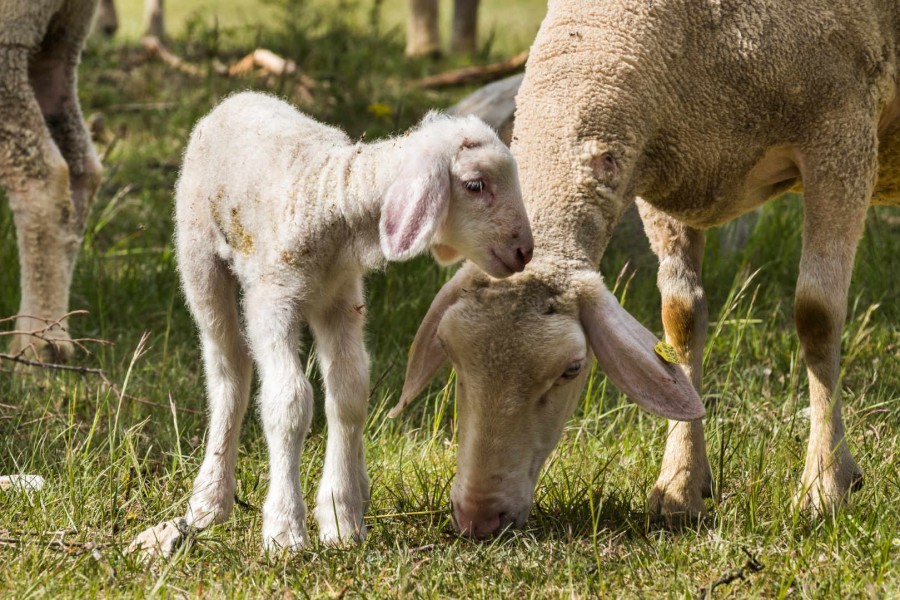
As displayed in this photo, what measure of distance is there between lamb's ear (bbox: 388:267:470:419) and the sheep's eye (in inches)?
14.0

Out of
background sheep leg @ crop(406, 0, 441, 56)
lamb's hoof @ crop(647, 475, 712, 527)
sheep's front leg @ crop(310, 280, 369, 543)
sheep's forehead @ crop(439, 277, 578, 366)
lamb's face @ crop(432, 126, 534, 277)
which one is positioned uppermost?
background sheep leg @ crop(406, 0, 441, 56)

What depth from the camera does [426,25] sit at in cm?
1257

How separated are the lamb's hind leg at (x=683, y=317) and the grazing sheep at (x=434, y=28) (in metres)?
7.70

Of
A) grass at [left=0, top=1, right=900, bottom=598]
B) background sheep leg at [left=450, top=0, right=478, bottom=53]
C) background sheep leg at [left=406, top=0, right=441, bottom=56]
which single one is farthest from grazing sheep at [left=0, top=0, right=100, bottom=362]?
background sheep leg at [left=450, top=0, right=478, bottom=53]

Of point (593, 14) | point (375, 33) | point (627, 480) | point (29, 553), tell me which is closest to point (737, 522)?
point (627, 480)

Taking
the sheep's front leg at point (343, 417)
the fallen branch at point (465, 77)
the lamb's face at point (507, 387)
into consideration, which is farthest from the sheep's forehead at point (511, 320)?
the fallen branch at point (465, 77)

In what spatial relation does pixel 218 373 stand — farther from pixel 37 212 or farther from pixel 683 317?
pixel 37 212

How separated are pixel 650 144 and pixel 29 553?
2.10m

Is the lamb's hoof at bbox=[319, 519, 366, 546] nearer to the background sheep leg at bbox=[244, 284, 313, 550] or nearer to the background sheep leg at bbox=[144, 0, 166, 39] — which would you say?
the background sheep leg at bbox=[244, 284, 313, 550]

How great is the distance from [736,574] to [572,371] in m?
0.68

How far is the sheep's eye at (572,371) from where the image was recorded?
11.2 ft

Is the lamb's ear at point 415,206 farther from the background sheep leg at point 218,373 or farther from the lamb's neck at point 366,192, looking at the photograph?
the background sheep leg at point 218,373

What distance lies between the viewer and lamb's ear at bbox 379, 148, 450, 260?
118 inches

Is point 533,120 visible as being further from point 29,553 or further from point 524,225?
point 29,553
